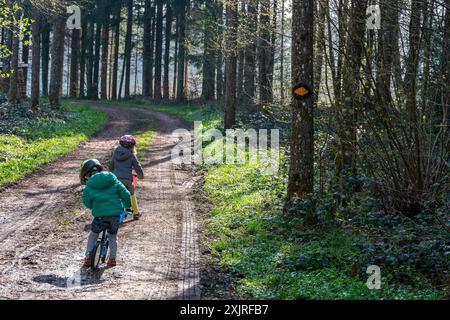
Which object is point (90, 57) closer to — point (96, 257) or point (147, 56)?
point (147, 56)

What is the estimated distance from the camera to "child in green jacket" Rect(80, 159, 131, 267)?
27.3ft

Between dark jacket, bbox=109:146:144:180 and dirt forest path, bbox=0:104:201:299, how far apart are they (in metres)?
1.00

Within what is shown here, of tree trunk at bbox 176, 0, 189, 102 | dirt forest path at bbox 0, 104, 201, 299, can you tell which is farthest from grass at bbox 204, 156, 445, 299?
→ tree trunk at bbox 176, 0, 189, 102

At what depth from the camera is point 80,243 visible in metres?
9.77

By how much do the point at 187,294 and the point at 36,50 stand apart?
2442cm

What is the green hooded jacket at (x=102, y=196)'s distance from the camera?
8.32 m

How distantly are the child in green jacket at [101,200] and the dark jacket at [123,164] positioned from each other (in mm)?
3126

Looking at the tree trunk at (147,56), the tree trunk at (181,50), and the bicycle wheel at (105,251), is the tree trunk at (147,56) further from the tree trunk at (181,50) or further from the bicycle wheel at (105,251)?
the bicycle wheel at (105,251)

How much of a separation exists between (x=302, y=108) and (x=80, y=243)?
4.67 m

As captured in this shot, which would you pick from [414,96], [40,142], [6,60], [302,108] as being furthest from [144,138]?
[414,96]

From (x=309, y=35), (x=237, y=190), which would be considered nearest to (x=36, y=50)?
(x=237, y=190)

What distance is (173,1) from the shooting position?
4841 centimetres

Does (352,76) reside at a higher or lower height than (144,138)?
higher
